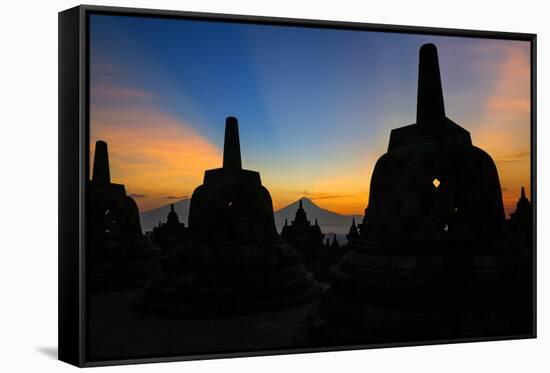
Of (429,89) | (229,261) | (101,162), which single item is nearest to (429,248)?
(429,89)

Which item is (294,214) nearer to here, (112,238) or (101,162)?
(112,238)

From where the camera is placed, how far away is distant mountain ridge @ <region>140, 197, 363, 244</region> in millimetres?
12418

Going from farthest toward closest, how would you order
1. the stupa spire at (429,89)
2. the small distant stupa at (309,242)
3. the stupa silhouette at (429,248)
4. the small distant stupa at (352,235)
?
the stupa spire at (429,89) < the stupa silhouette at (429,248) < the small distant stupa at (352,235) < the small distant stupa at (309,242)

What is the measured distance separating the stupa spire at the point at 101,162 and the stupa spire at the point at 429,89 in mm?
4976

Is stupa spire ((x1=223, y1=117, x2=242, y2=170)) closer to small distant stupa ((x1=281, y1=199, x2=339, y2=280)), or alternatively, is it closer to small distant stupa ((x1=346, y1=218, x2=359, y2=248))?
small distant stupa ((x1=281, y1=199, x2=339, y2=280))

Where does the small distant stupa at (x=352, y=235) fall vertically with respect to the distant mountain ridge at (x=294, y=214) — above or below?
below

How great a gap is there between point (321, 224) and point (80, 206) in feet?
12.1

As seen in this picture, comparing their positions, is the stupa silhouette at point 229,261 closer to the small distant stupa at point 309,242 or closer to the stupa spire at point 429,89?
the small distant stupa at point 309,242

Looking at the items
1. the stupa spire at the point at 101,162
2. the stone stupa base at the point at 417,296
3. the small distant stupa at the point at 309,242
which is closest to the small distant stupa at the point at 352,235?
the stone stupa base at the point at 417,296

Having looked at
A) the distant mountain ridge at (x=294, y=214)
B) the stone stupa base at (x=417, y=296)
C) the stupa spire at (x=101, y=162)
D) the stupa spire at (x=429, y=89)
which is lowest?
the stone stupa base at (x=417, y=296)

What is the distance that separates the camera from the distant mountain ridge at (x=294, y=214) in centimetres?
1242

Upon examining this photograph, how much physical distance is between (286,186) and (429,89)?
9.39 feet

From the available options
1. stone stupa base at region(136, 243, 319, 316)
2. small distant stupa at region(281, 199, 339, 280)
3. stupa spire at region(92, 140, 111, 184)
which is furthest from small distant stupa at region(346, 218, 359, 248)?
stupa spire at region(92, 140, 111, 184)

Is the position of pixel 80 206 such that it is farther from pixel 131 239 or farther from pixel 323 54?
pixel 323 54
